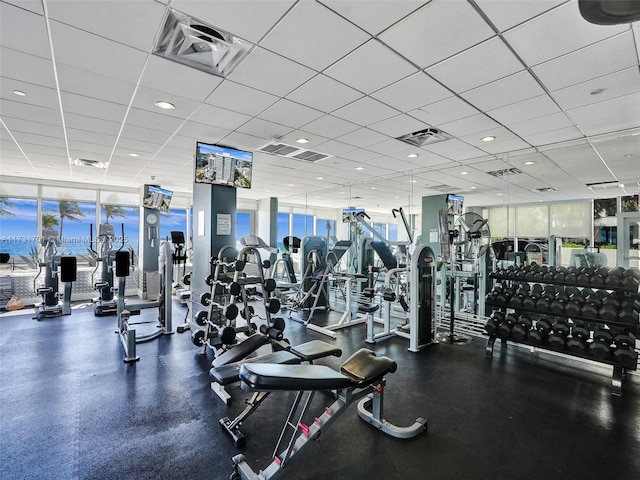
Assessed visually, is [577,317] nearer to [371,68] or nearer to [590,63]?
[590,63]

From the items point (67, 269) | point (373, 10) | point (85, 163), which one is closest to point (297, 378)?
point (373, 10)

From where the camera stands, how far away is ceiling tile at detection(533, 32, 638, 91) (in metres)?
2.24

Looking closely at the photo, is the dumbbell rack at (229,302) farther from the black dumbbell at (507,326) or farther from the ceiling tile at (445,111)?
the black dumbbell at (507,326)

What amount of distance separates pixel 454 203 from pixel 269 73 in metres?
7.79

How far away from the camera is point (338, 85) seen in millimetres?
2916

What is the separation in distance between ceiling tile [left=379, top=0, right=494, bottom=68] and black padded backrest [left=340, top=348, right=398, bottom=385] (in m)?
2.33

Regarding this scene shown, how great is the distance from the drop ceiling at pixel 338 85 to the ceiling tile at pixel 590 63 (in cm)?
2

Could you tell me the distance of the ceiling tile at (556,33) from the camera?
6.47 feet

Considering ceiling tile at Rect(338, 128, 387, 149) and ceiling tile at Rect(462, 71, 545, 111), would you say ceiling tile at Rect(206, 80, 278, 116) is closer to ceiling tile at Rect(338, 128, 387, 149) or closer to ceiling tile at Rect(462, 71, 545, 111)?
ceiling tile at Rect(338, 128, 387, 149)

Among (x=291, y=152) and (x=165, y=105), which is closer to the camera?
(x=165, y=105)

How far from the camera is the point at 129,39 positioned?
7.39 feet

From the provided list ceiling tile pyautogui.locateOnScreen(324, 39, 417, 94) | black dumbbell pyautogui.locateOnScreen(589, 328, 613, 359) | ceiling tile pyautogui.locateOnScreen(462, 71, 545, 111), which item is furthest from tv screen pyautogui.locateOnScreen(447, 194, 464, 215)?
ceiling tile pyautogui.locateOnScreen(324, 39, 417, 94)

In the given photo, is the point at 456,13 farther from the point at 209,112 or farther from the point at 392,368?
the point at 209,112

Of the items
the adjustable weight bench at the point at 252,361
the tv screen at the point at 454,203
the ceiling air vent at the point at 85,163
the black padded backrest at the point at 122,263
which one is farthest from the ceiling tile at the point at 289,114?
the tv screen at the point at 454,203
